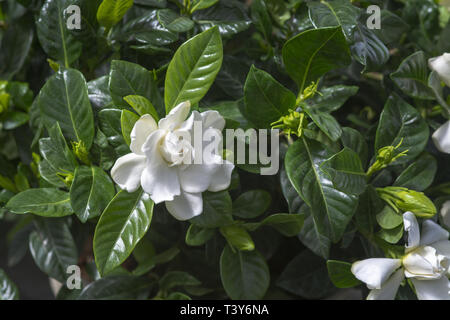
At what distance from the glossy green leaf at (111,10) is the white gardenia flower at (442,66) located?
49 centimetres

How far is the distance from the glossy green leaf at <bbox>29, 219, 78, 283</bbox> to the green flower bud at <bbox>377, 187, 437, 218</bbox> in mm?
584

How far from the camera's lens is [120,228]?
0.64m

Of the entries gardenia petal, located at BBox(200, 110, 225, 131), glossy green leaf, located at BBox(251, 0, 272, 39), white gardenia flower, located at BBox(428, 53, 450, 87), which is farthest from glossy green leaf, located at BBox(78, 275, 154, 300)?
white gardenia flower, located at BBox(428, 53, 450, 87)

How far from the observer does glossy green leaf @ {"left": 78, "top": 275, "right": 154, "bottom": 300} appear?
865 mm

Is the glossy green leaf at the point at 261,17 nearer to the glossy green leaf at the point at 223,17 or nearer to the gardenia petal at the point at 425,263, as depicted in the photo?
the glossy green leaf at the point at 223,17

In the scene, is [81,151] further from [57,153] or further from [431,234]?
[431,234]

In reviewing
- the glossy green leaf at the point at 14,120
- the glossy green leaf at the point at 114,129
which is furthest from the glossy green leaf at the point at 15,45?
the glossy green leaf at the point at 114,129

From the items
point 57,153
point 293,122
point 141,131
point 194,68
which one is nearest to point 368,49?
point 293,122

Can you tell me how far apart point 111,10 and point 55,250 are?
47 centimetres

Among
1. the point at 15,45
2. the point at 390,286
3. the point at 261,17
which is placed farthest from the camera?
the point at 15,45

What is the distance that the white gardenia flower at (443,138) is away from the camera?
2.40ft
